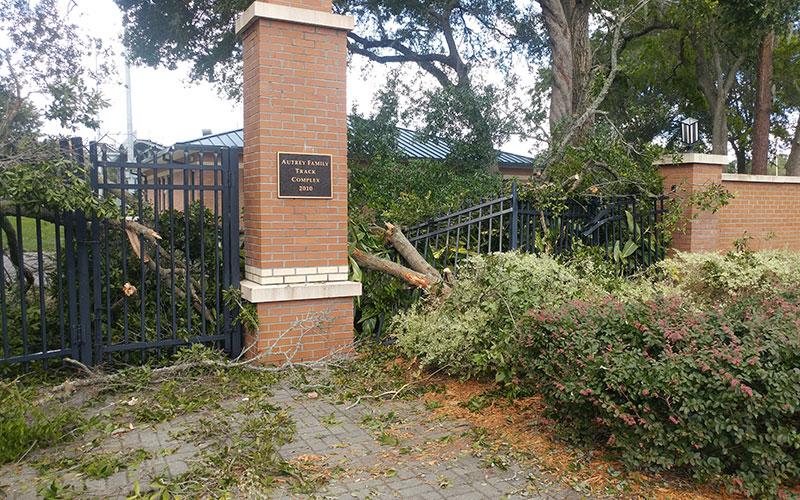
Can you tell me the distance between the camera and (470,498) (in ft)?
11.7

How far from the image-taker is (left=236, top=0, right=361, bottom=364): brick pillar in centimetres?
612

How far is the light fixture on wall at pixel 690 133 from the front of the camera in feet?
30.9

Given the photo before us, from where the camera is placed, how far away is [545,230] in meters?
8.06

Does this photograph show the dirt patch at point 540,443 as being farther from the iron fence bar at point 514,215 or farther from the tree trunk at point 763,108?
the tree trunk at point 763,108

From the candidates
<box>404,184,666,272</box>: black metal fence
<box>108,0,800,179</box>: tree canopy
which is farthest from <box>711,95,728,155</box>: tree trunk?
<box>404,184,666,272</box>: black metal fence

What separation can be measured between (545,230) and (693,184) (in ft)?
8.48

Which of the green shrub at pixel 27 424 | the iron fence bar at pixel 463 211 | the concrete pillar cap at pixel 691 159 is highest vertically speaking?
the concrete pillar cap at pixel 691 159

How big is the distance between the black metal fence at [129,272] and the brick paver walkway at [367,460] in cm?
151

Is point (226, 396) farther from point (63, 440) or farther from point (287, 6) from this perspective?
point (287, 6)

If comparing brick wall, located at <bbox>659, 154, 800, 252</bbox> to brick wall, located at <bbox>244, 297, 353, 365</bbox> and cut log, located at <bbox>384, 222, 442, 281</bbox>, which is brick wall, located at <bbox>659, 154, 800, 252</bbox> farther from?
brick wall, located at <bbox>244, 297, 353, 365</bbox>

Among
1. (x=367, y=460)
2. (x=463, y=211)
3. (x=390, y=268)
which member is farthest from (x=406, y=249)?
(x=367, y=460)

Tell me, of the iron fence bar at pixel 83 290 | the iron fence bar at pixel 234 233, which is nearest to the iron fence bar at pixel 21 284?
the iron fence bar at pixel 83 290

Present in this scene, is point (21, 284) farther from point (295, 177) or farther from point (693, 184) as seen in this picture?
point (693, 184)

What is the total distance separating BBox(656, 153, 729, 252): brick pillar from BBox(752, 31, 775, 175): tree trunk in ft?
21.2
